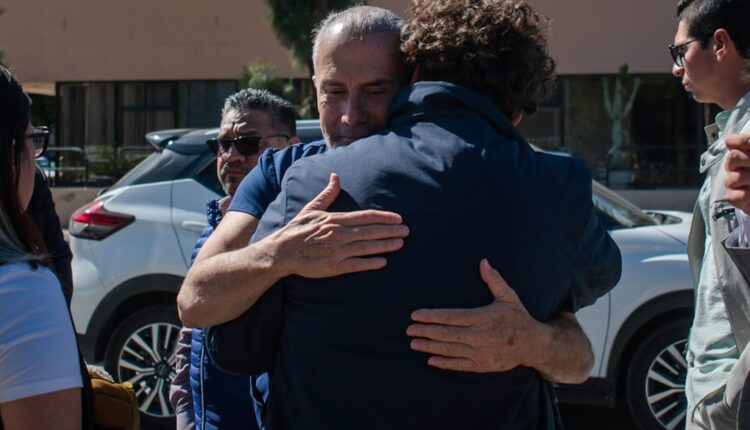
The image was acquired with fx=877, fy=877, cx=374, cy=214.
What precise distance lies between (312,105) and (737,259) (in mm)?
16417

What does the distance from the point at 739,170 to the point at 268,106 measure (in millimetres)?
1976

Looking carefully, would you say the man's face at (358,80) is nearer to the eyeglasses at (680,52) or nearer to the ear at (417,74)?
the ear at (417,74)

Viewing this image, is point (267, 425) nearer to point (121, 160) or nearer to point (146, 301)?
point (146, 301)

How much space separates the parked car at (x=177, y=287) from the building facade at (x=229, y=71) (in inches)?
582

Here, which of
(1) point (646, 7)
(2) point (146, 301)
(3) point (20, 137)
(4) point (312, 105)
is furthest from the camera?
(1) point (646, 7)

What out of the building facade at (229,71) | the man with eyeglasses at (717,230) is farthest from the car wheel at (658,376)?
the building facade at (229,71)

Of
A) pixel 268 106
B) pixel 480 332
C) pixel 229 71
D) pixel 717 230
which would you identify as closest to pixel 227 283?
pixel 480 332

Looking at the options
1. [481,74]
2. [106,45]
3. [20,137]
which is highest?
[106,45]

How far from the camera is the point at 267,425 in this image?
182cm

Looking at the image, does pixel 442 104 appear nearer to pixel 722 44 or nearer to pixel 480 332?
pixel 480 332

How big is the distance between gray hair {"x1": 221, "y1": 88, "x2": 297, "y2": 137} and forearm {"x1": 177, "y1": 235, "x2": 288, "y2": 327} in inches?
68.7

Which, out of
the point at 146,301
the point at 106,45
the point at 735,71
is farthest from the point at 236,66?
the point at 735,71

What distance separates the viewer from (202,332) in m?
2.57

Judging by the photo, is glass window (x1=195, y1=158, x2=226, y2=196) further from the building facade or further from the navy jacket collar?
the building facade
